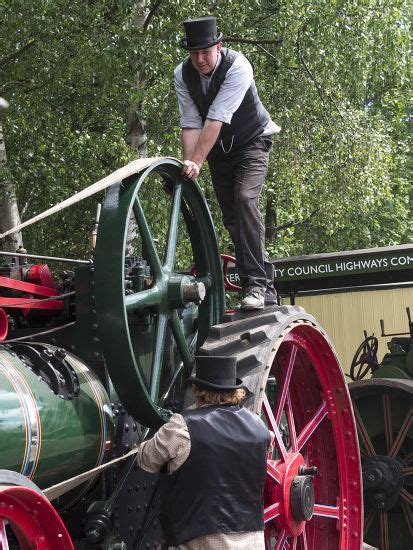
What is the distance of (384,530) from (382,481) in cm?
44

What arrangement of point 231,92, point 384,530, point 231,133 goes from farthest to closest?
1. point 384,530
2. point 231,133
3. point 231,92

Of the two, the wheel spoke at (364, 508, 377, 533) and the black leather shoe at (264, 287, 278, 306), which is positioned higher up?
the black leather shoe at (264, 287, 278, 306)

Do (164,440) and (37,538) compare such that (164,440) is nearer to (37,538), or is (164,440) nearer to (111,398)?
(111,398)

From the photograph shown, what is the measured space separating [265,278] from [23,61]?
8.63m

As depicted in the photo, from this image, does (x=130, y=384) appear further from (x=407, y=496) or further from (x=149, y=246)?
(x=407, y=496)

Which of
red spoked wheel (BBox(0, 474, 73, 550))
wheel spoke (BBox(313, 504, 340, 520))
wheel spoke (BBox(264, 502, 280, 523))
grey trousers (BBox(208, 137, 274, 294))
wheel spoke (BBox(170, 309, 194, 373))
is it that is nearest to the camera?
red spoked wheel (BBox(0, 474, 73, 550))

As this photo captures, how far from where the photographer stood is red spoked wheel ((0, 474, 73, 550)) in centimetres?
243

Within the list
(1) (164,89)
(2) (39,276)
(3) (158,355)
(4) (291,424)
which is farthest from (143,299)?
(1) (164,89)

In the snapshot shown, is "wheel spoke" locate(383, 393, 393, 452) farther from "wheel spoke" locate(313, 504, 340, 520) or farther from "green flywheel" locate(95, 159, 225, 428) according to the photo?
"green flywheel" locate(95, 159, 225, 428)

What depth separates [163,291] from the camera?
3441 mm

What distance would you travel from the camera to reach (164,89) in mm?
9938

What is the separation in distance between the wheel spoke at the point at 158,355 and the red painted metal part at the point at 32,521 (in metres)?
0.82

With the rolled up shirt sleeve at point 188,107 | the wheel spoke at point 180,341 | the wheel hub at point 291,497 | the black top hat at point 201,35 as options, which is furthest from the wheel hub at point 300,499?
the black top hat at point 201,35

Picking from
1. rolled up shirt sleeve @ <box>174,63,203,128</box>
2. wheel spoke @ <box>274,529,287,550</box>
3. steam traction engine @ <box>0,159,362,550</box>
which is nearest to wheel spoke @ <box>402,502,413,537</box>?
steam traction engine @ <box>0,159,362,550</box>
